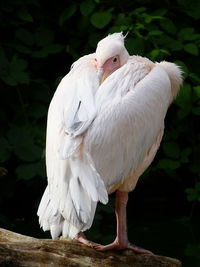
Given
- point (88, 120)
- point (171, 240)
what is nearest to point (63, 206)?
point (88, 120)

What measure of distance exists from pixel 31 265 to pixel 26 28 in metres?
4.20

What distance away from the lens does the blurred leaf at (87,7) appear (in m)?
8.10

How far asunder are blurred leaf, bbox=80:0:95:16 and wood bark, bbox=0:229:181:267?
3.33 meters

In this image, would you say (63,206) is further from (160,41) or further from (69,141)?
(160,41)

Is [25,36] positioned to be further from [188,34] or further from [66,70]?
[188,34]

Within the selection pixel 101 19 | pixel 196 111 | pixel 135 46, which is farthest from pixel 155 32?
pixel 196 111

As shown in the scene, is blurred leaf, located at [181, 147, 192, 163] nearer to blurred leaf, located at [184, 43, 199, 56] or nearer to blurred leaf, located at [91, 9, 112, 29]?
blurred leaf, located at [184, 43, 199, 56]

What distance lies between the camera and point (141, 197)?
8.78 m

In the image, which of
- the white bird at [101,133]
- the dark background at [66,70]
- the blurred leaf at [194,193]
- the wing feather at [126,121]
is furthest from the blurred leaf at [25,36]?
the wing feather at [126,121]

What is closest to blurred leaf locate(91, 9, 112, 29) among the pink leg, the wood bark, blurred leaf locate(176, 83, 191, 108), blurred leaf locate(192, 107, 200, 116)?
blurred leaf locate(176, 83, 191, 108)

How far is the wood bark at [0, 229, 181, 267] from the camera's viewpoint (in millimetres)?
4820

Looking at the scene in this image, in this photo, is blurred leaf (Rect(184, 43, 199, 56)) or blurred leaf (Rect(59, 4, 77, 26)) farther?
blurred leaf (Rect(59, 4, 77, 26))

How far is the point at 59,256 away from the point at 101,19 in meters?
3.45

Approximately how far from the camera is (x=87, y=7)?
8164 millimetres
